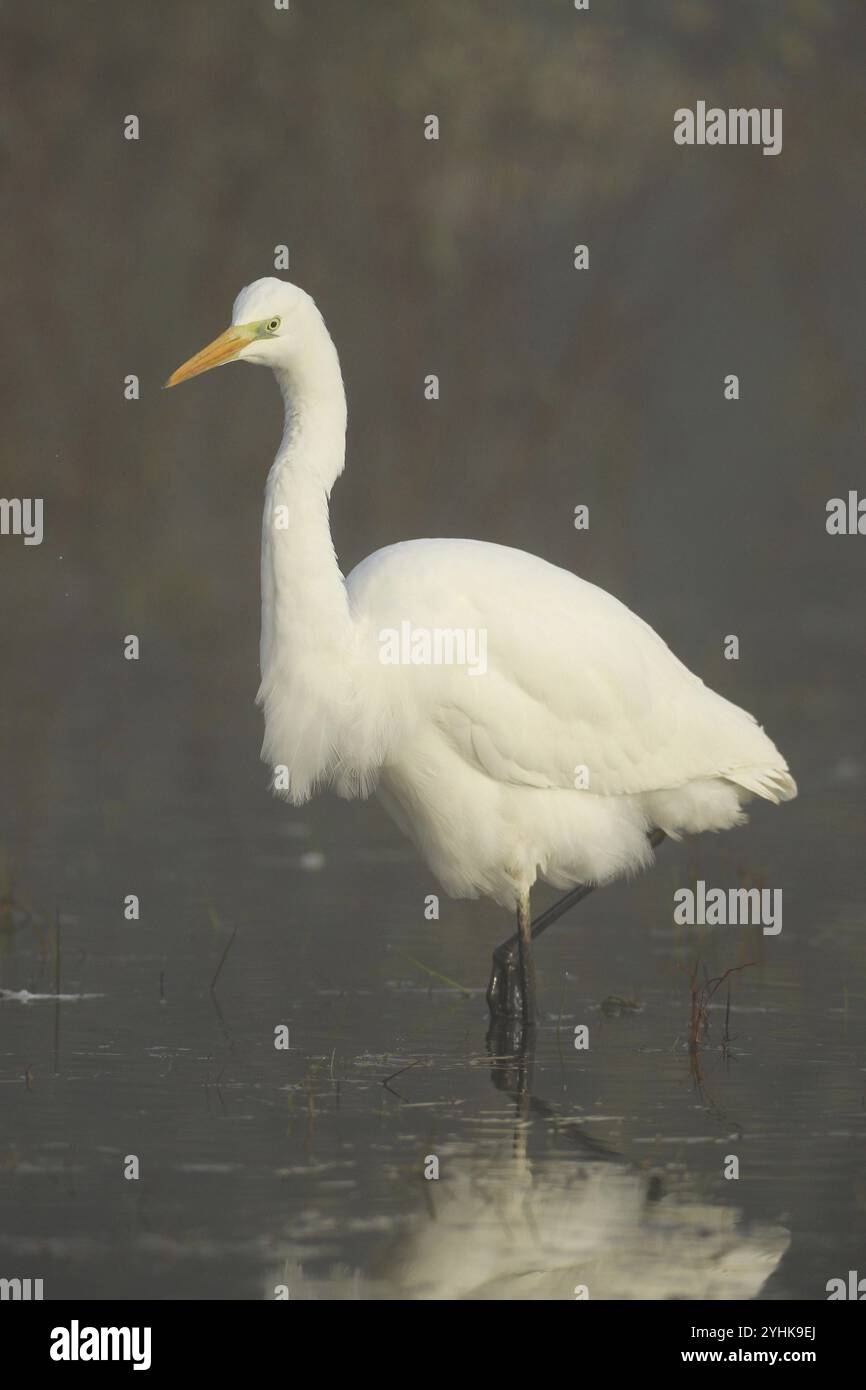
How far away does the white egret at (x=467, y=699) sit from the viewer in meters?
7.50

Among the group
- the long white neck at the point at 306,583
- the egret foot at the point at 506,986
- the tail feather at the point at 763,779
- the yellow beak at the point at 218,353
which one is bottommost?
the egret foot at the point at 506,986

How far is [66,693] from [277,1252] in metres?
9.67

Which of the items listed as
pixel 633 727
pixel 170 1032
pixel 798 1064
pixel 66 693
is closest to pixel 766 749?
pixel 633 727

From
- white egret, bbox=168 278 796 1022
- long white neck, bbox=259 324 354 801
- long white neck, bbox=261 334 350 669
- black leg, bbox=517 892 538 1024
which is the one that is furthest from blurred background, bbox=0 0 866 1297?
long white neck, bbox=261 334 350 669

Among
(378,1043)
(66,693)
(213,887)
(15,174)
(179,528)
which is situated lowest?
(378,1043)

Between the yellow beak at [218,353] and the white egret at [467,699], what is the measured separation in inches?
0.5

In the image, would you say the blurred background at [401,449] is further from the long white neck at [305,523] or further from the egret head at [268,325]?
the egret head at [268,325]

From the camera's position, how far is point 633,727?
7.99 meters

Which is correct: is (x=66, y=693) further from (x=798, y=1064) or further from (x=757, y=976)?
(x=798, y=1064)

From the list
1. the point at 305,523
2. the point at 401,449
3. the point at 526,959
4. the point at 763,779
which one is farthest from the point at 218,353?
the point at 401,449

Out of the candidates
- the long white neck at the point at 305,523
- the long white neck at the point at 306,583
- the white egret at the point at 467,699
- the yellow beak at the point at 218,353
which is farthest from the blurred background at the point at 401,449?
the yellow beak at the point at 218,353

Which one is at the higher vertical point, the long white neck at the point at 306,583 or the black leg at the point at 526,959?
the long white neck at the point at 306,583

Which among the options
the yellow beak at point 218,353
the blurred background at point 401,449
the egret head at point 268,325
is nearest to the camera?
the yellow beak at point 218,353

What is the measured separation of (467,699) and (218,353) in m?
1.25
